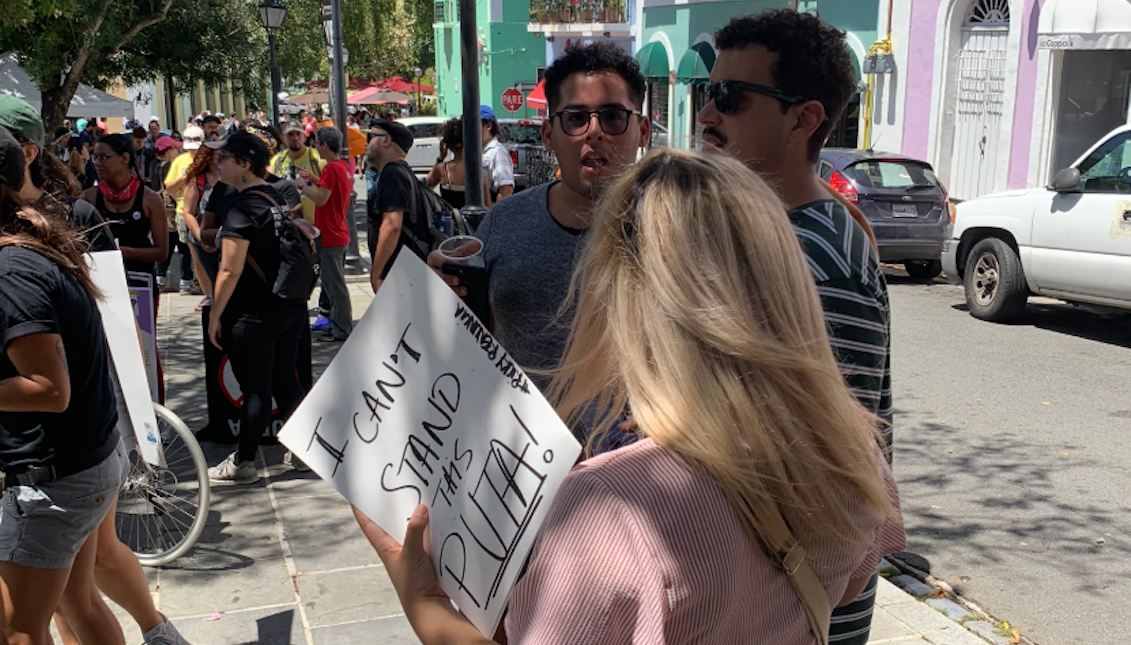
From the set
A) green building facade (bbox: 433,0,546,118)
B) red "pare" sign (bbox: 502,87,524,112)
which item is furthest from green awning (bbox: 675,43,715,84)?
green building facade (bbox: 433,0,546,118)

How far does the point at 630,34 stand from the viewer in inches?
1244

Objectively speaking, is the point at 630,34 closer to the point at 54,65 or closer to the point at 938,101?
the point at 938,101

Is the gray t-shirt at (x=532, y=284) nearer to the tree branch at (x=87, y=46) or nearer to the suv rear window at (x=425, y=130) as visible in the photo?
the tree branch at (x=87, y=46)

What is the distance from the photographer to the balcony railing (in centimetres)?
3200

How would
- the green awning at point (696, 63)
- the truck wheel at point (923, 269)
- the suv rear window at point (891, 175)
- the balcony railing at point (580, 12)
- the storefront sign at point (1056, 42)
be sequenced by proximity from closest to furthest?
1. the suv rear window at point (891, 175)
2. the truck wheel at point (923, 269)
3. the storefront sign at point (1056, 42)
4. the green awning at point (696, 63)
5. the balcony railing at point (580, 12)

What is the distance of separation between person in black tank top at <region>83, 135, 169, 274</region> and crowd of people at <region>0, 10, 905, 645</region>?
210 cm

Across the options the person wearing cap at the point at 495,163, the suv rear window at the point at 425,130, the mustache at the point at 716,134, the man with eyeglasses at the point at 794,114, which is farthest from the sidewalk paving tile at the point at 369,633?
the suv rear window at the point at 425,130

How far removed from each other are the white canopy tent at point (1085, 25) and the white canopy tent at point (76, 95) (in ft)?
50.5

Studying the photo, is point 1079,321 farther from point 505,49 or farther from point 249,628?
point 505,49

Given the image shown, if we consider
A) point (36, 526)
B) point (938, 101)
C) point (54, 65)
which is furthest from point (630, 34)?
point (36, 526)

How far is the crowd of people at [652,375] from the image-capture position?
1273 mm

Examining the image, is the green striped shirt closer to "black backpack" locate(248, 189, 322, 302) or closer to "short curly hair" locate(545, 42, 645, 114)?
"short curly hair" locate(545, 42, 645, 114)

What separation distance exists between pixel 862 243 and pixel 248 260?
162 inches

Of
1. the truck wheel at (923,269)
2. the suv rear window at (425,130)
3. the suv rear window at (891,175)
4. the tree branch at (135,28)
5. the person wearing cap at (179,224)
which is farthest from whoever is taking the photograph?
the suv rear window at (425,130)
